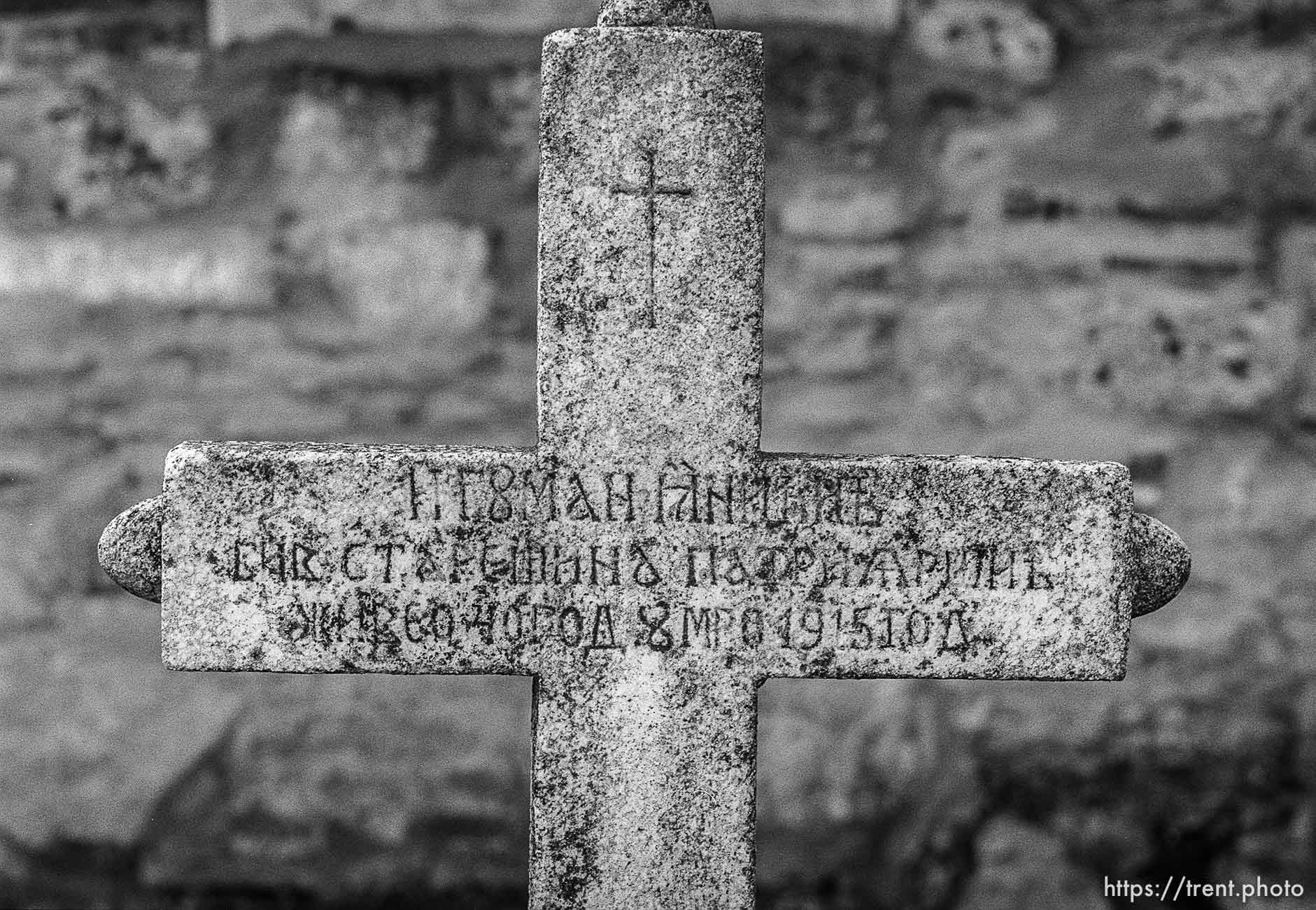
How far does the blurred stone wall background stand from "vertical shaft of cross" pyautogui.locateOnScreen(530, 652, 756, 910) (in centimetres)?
109

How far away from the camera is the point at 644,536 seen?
1.52 meters

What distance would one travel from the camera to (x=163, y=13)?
8.83ft

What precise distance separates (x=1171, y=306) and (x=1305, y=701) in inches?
33.1

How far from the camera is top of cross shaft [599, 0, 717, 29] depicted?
1468 mm

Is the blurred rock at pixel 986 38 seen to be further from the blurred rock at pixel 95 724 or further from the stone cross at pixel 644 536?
the blurred rock at pixel 95 724

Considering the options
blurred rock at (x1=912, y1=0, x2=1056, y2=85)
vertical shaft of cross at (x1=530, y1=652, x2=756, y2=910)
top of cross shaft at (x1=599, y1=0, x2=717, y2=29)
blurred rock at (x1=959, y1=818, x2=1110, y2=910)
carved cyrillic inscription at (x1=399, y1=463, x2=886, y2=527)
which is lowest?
blurred rock at (x1=959, y1=818, x2=1110, y2=910)

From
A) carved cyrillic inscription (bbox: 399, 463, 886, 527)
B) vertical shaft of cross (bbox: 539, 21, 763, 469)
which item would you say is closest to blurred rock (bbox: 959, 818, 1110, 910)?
carved cyrillic inscription (bbox: 399, 463, 886, 527)

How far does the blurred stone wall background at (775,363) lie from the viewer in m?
2.60

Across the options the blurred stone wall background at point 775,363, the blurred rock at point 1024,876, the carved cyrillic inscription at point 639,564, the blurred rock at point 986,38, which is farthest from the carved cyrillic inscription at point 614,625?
the blurred rock at point 986,38

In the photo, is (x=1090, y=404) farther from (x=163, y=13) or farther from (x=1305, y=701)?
(x=163, y=13)

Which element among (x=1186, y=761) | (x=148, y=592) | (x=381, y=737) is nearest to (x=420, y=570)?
(x=148, y=592)

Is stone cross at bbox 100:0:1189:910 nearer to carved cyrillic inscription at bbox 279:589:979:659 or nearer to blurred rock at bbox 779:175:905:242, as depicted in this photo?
carved cyrillic inscription at bbox 279:589:979:659

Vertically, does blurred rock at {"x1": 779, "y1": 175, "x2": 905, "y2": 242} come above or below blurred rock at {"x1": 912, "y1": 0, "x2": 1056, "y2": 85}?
below

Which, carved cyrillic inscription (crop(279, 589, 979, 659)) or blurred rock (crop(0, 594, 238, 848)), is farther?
blurred rock (crop(0, 594, 238, 848))
